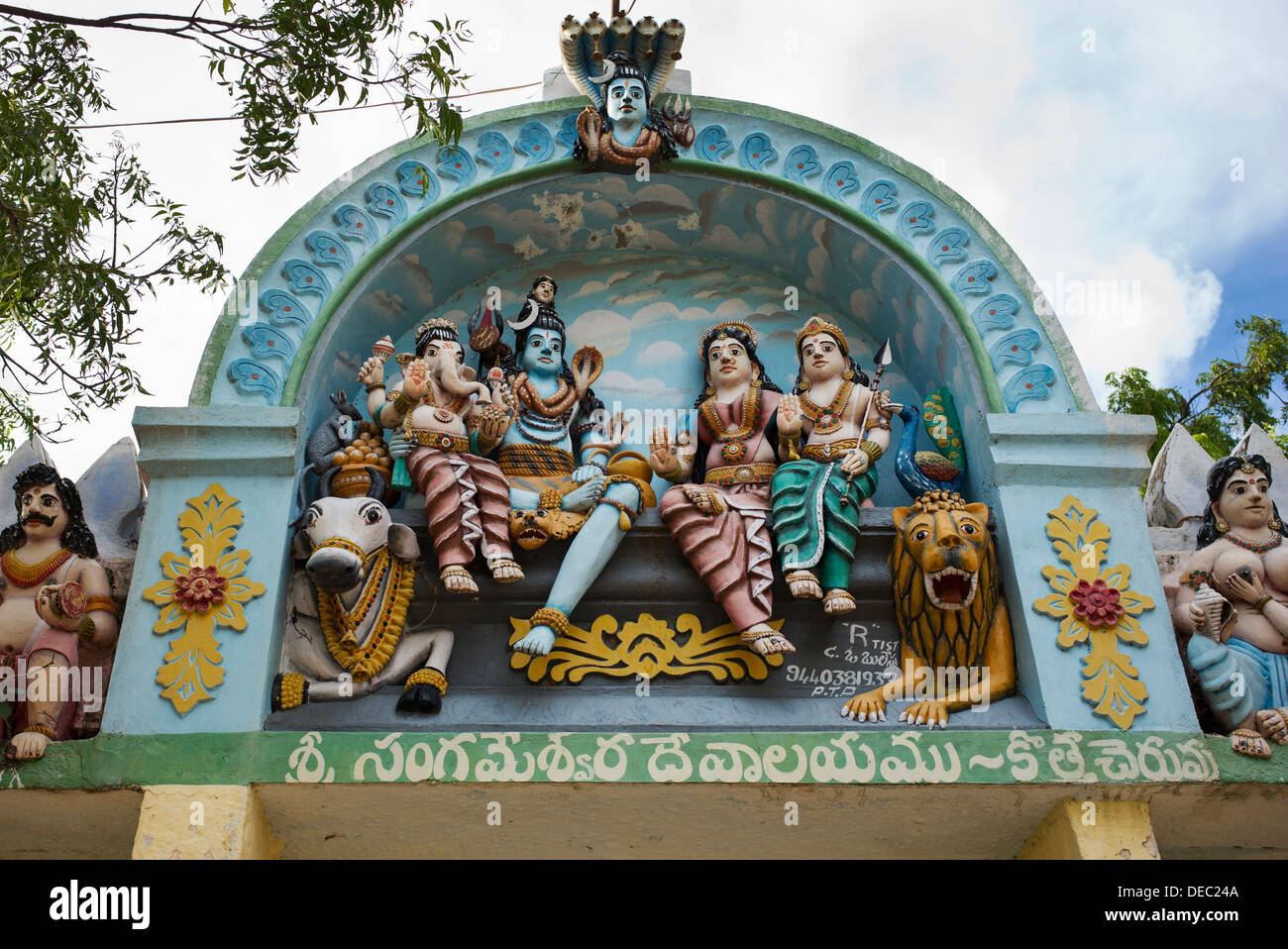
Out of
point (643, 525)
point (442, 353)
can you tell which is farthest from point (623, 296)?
point (643, 525)

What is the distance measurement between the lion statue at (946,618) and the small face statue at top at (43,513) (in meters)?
3.67

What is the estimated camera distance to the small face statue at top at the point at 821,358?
6.57 m

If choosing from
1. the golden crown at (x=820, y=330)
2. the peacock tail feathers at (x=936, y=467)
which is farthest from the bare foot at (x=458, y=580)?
the peacock tail feathers at (x=936, y=467)

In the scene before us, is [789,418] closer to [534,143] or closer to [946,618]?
[946,618]

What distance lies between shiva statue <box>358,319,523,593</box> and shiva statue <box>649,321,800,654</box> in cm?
79

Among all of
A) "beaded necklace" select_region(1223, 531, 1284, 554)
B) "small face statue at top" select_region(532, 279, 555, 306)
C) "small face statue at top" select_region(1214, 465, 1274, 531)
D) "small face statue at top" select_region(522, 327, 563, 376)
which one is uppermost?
"small face statue at top" select_region(532, 279, 555, 306)

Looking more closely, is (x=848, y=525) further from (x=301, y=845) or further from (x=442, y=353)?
(x=301, y=845)

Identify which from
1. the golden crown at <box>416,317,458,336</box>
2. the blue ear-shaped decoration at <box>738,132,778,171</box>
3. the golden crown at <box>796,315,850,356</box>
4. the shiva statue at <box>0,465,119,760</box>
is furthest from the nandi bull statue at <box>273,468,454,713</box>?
the blue ear-shaped decoration at <box>738,132,778,171</box>

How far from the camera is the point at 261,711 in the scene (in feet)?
18.2

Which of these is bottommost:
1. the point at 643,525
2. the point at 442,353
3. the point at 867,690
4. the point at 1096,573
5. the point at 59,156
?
the point at 867,690

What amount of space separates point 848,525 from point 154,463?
10.5 feet

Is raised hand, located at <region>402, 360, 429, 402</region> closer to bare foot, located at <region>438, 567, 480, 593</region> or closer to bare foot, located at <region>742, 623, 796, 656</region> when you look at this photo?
bare foot, located at <region>438, 567, 480, 593</region>

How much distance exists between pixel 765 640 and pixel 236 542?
7.93ft

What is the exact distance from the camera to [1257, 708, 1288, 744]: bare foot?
549 cm
